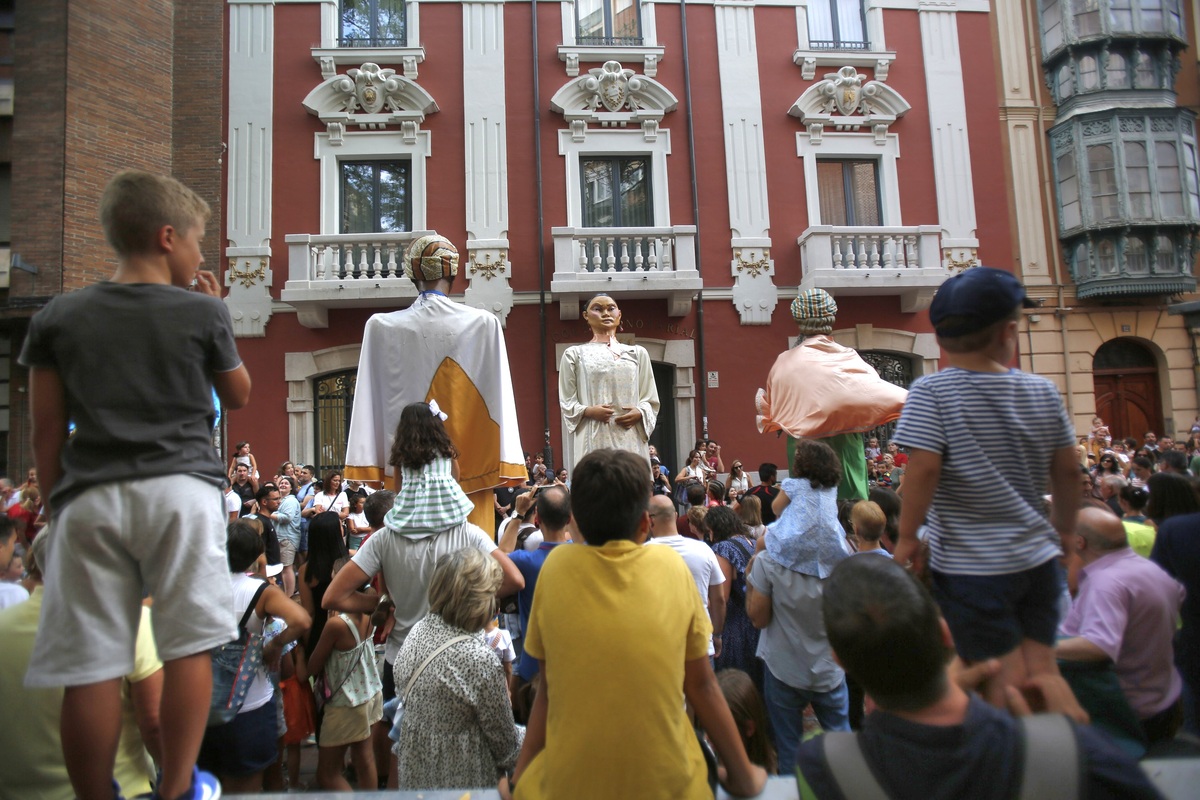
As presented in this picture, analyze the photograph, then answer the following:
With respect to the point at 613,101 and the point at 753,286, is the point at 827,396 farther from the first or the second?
the point at 613,101

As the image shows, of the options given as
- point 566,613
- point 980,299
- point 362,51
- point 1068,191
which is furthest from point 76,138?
point 1068,191

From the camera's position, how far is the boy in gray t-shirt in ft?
6.11

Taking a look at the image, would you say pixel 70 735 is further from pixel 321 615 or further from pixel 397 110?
pixel 397 110

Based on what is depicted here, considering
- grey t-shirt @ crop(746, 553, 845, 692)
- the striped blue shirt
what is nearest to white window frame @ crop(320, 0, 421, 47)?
grey t-shirt @ crop(746, 553, 845, 692)

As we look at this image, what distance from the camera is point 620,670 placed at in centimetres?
185

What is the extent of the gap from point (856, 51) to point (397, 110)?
8102 mm

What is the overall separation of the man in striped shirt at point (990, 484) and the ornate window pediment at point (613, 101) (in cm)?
1207

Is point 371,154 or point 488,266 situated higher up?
point 371,154

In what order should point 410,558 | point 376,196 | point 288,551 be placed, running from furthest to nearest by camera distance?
point 376,196, point 288,551, point 410,558

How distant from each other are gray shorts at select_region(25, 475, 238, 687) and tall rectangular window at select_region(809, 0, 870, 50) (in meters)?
14.8

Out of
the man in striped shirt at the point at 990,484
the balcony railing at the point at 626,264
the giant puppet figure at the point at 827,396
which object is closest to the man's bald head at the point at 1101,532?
the man in striped shirt at the point at 990,484

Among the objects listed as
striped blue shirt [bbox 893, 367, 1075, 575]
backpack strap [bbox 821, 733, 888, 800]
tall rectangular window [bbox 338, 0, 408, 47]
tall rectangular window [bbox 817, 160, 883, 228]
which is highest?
tall rectangular window [bbox 338, 0, 408, 47]

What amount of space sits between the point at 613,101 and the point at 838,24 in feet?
15.0

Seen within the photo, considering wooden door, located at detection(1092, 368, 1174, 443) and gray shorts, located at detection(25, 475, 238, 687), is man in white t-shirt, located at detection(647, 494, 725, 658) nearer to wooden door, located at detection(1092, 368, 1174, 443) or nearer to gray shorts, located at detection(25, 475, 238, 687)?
gray shorts, located at detection(25, 475, 238, 687)
